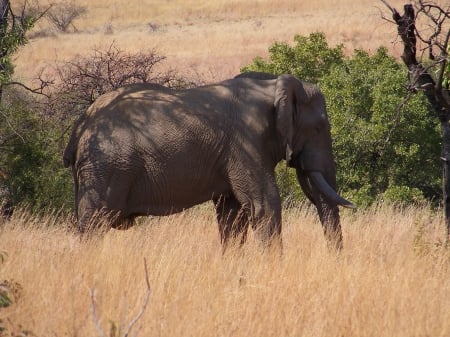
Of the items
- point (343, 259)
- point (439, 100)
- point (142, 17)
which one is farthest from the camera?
point (142, 17)

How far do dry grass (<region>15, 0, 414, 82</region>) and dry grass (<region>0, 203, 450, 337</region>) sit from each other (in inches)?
1005

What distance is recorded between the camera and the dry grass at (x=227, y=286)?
622cm

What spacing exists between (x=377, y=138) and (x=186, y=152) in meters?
5.84

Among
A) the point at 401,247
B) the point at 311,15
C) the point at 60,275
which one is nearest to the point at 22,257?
the point at 60,275

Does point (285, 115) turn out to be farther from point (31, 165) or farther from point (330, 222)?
point (31, 165)

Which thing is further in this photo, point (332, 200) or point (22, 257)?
point (332, 200)

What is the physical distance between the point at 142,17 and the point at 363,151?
53.3 metres

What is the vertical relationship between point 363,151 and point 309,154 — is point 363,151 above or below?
below

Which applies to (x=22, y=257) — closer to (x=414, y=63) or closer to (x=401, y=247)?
(x=401, y=247)

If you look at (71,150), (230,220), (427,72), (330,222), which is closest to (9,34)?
(71,150)

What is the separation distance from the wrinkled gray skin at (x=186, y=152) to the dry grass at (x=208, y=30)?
24.6m

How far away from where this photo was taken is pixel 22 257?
777 cm

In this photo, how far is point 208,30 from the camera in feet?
188

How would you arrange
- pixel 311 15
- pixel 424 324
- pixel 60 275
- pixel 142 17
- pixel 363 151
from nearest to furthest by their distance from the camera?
pixel 424 324
pixel 60 275
pixel 363 151
pixel 311 15
pixel 142 17
